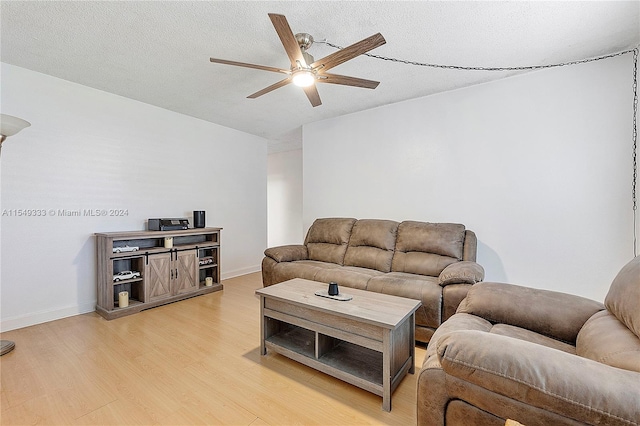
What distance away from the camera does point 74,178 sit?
3016 millimetres

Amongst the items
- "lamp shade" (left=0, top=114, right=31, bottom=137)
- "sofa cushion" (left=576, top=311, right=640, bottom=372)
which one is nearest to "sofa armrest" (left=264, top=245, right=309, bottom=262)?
"lamp shade" (left=0, top=114, right=31, bottom=137)

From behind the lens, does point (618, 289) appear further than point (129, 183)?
No

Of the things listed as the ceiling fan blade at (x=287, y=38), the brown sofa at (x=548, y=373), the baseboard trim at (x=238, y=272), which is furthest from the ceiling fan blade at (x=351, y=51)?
the baseboard trim at (x=238, y=272)

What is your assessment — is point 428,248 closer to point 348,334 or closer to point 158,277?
point 348,334

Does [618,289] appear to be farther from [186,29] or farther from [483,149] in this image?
[186,29]

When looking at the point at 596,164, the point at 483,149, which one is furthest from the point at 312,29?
the point at 596,164

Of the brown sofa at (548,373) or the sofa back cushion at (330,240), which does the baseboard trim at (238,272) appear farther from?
the brown sofa at (548,373)

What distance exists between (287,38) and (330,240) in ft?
8.10

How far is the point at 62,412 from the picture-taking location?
1.54 m

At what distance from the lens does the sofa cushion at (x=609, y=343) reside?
0.94m

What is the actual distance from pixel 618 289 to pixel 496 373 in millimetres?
940

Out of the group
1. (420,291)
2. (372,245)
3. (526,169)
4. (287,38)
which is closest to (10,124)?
(287,38)

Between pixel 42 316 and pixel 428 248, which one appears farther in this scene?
pixel 428 248

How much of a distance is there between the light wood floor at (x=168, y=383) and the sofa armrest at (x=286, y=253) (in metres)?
0.92
